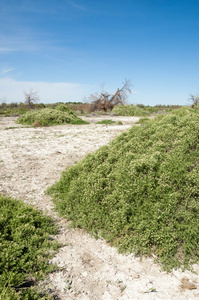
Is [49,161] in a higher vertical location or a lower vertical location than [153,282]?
higher

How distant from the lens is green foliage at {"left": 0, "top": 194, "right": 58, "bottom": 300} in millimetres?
2518

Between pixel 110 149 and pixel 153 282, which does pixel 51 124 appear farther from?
pixel 153 282

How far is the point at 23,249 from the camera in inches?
121

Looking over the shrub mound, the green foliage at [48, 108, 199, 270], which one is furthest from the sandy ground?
the shrub mound

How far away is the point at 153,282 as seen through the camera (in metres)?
2.68

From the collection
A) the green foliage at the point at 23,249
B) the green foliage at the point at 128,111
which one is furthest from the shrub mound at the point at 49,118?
the green foliage at the point at 23,249

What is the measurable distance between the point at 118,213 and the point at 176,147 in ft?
4.77

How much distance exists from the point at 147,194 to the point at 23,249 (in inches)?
74.6

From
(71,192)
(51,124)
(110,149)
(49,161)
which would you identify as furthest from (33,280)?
(51,124)

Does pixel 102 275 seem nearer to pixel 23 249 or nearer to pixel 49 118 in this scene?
pixel 23 249

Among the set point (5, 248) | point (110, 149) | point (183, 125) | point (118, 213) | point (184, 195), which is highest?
point (183, 125)

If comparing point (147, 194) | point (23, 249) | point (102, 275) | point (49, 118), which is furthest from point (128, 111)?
point (102, 275)

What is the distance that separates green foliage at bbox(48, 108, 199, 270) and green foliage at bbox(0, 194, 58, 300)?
587mm

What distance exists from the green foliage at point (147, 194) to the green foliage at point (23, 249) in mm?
587
